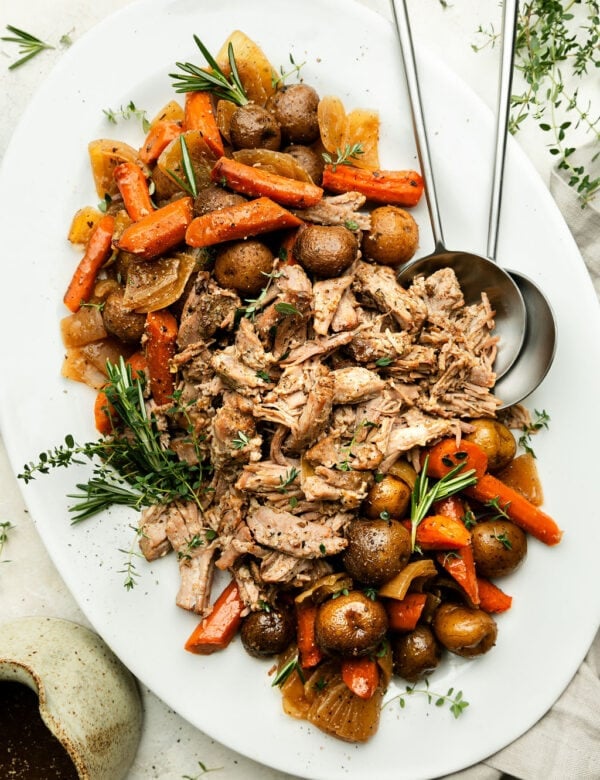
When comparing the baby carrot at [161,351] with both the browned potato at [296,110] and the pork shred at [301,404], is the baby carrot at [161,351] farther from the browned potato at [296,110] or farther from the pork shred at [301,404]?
the browned potato at [296,110]

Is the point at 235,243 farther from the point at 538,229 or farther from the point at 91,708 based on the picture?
the point at 91,708

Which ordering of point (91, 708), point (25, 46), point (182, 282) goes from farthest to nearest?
point (25, 46) < point (182, 282) < point (91, 708)

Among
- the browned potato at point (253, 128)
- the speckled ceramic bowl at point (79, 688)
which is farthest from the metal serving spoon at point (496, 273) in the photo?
the speckled ceramic bowl at point (79, 688)

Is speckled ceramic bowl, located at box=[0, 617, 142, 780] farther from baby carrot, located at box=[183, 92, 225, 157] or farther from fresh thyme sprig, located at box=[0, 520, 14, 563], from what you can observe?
baby carrot, located at box=[183, 92, 225, 157]

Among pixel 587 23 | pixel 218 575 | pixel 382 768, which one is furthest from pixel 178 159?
pixel 382 768

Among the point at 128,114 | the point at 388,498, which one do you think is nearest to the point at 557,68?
the point at 128,114
